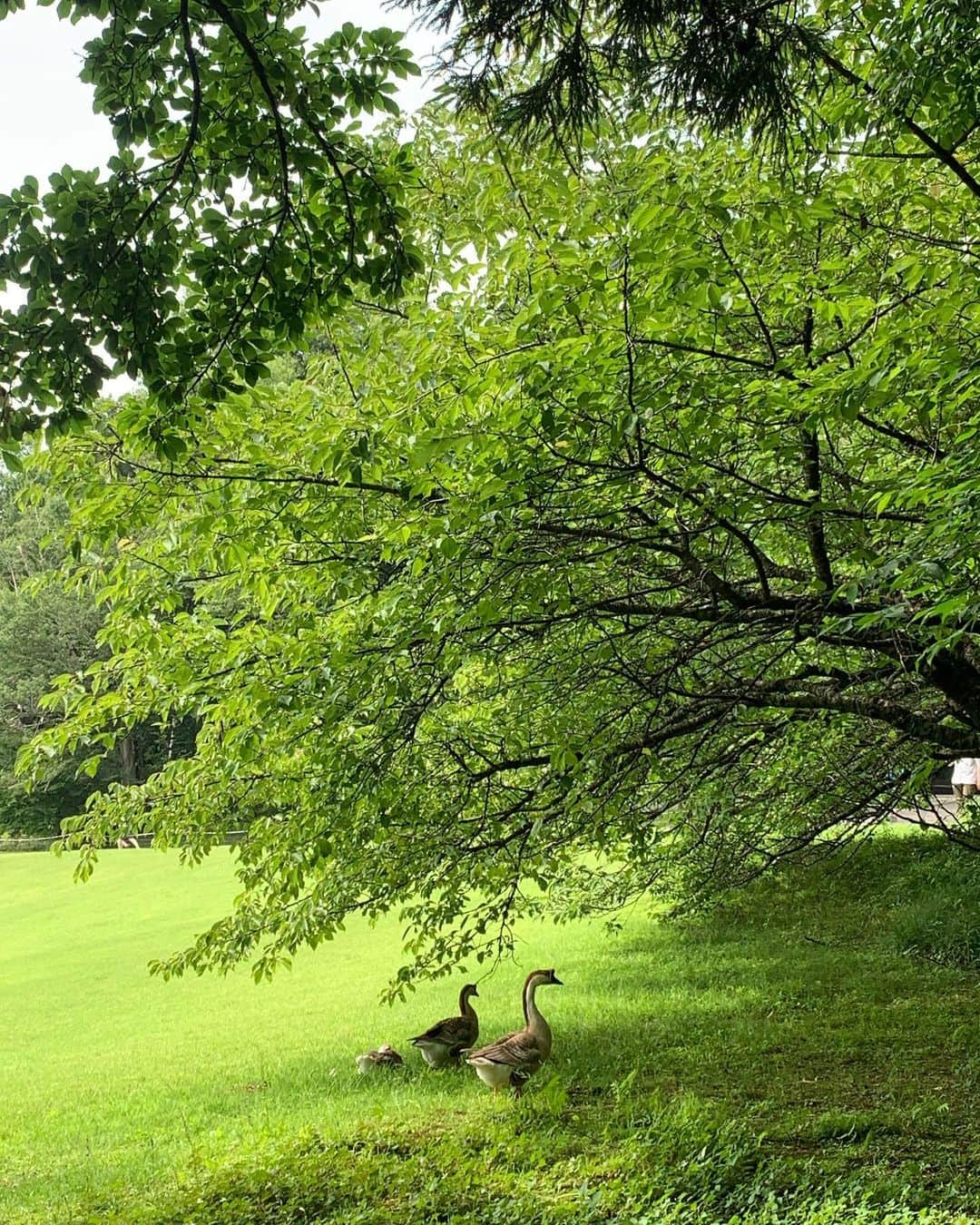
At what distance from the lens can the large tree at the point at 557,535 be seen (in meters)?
Answer: 4.07

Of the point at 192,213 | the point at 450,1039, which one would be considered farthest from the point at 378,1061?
the point at 192,213

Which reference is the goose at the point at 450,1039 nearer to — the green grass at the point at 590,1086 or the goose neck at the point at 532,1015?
the green grass at the point at 590,1086

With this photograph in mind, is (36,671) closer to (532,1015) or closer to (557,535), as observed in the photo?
(532,1015)

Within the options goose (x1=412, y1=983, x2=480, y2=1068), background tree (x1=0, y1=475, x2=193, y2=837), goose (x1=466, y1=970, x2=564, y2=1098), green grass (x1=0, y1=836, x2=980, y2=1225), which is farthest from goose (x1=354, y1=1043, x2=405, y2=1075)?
background tree (x1=0, y1=475, x2=193, y2=837)

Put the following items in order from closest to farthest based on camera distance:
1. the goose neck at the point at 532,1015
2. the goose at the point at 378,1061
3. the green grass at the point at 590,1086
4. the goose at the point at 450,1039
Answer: the green grass at the point at 590,1086
the goose neck at the point at 532,1015
the goose at the point at 450,1039
the goose at the point at 378,1061

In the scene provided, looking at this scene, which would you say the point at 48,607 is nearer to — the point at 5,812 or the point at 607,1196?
the point at 5,812

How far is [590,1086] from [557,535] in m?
4.61

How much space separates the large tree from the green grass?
53.6 inches

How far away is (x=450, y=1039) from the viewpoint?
862 centimetres

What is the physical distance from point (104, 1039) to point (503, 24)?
13.4 metres

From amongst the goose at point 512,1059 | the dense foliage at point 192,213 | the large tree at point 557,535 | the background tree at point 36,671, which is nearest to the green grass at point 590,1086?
the goose at point 512,1059

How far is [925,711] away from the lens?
5.63m

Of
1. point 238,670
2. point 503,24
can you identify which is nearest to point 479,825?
point 238,670

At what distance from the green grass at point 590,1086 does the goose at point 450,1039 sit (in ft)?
0.90
